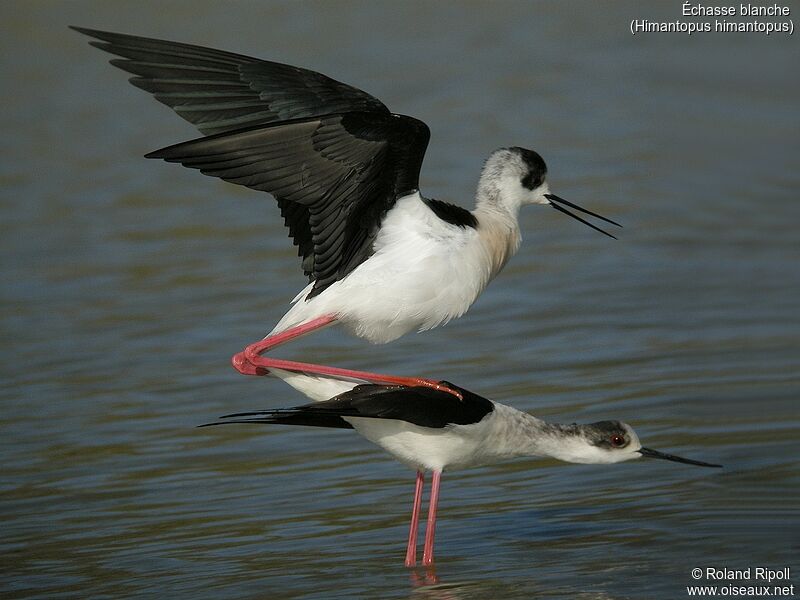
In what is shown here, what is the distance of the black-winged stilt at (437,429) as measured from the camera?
18.4 ft

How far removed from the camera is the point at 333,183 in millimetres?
5527

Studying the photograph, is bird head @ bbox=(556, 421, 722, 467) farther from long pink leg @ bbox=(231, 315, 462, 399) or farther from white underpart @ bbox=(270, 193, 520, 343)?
white underpart @ bbox=(270, 193, 520, 343)

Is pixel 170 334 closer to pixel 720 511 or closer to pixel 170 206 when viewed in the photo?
pixel 170 206

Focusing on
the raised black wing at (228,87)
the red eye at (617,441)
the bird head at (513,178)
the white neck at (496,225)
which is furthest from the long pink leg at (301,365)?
the bird head at (513,178)

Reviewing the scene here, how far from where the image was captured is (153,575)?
5699mm

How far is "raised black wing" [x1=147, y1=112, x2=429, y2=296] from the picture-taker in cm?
527

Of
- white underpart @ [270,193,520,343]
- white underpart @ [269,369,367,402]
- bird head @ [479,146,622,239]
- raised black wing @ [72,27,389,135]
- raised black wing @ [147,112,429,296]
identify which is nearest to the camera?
raised black wing @ [147,112,429,296]

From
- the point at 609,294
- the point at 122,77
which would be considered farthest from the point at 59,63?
the point at 609,294

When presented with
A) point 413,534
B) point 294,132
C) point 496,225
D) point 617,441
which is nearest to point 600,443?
point 617,441

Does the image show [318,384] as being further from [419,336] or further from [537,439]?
[419,336]

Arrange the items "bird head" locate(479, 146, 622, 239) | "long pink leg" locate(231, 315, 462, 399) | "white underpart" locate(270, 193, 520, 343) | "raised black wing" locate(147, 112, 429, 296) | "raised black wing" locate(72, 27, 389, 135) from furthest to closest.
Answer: "bird head" locate(479, 146, 622, 239) < "long pink leg" locate(231, 315, 462, 399) < "white underpart" locate(270, 193, 520, 343) < "raised black wing" locate(72, 27, 389, 135) < "raised black wing" locate(147, 112, 429, 296)

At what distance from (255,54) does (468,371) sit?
643 centimetres

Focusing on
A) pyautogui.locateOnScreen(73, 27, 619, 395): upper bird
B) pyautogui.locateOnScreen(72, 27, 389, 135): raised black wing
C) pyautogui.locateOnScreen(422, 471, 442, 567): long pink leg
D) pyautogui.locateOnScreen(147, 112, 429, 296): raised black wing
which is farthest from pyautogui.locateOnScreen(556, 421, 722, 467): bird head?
pyautogui.locateOnScreen(72, 27, 389, 135): raised black wing

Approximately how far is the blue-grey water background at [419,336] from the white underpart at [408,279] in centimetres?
89
